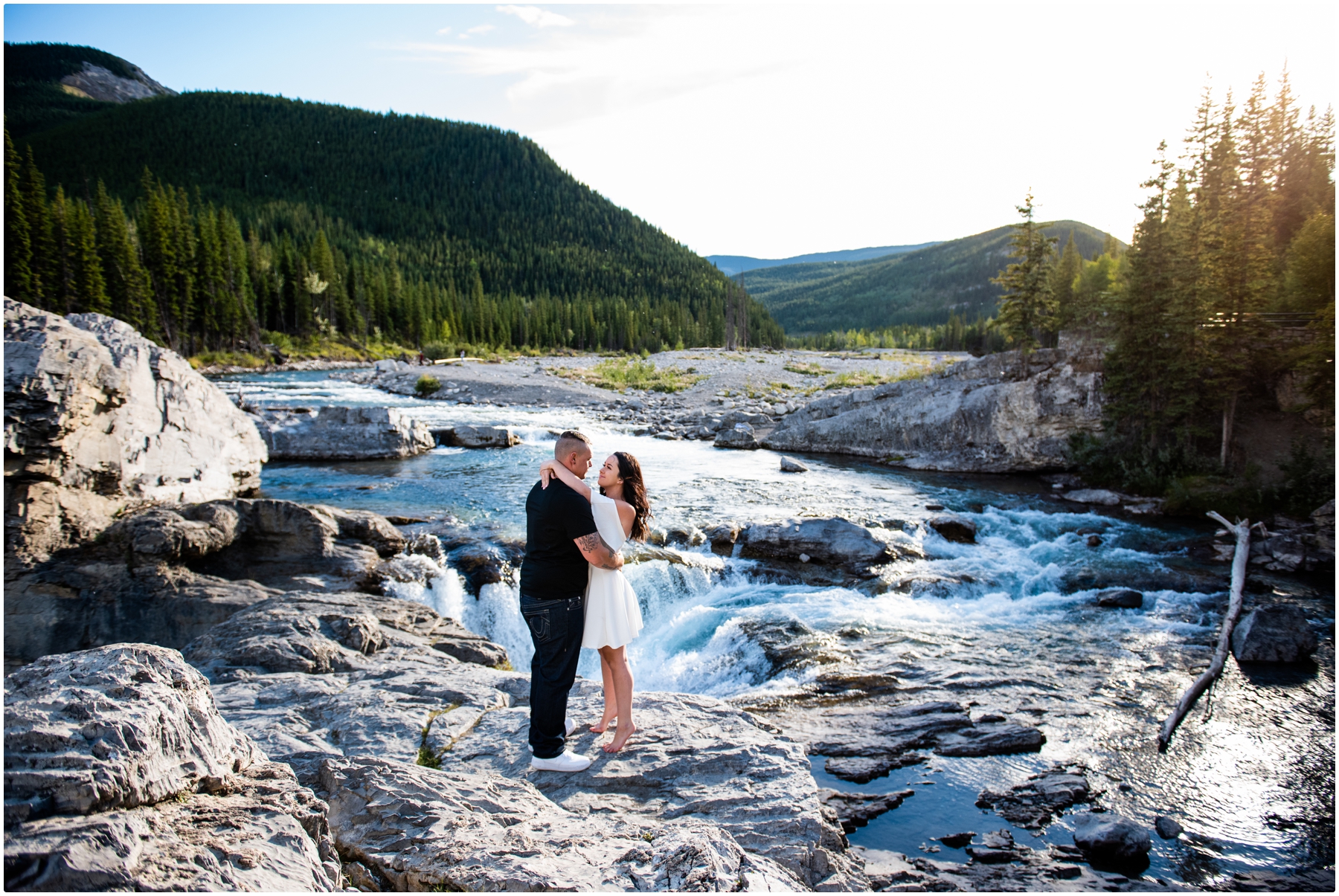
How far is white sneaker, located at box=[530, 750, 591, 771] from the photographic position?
510 centimetres

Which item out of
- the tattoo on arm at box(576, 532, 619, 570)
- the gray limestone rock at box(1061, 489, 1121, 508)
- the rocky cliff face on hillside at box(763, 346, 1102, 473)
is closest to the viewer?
the tattoo on arm at box(576, 532, 619, 570)

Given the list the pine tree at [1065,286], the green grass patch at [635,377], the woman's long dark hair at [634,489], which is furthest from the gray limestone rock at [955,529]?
the green grass patch at [635,377]

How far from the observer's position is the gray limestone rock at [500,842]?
3.34 m

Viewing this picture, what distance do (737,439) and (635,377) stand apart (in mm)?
25115

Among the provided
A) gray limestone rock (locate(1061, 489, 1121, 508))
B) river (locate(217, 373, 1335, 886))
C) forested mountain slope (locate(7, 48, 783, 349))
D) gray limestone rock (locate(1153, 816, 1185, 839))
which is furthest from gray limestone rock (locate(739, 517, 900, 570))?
forested mountain slope (locate(7, 48, 783, 349))

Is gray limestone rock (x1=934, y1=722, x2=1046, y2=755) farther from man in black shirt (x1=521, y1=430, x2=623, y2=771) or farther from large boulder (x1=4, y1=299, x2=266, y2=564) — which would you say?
large boulder (x1=4, y1=299, x2=266, y2=564)

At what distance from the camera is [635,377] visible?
5403cm

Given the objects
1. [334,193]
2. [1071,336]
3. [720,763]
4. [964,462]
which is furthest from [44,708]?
[334,193]

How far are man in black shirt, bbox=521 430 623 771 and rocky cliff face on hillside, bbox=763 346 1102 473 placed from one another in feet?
77.8

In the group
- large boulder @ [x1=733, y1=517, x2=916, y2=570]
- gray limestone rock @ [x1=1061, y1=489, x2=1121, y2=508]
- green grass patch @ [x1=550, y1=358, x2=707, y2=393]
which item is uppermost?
green grass patch @ [x1=550, y1=358, x2=707, y2=393]

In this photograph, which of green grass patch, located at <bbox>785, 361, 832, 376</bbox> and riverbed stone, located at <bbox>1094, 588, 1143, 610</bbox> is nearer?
riverbed stone, located at <bbox>1094, 588, 1143, 610</bbox>

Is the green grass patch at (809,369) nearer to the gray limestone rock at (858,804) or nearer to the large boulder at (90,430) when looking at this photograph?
the large boulder at (90,430)

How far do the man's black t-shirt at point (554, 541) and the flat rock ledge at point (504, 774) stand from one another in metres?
1.33

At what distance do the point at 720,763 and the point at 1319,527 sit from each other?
59.5 feet
